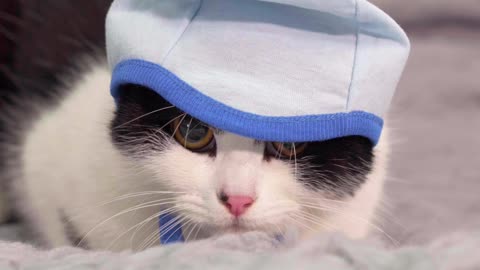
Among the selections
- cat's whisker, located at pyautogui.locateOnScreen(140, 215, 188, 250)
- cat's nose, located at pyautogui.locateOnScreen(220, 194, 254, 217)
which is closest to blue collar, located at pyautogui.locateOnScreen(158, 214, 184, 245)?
cat's whisker, located at pyautogui.locateOnScreen(140, 215, 188, 250)

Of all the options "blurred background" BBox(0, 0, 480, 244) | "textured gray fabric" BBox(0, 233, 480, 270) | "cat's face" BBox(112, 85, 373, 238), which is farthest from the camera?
"blurred background" BBox(0, 0, 480, 244)

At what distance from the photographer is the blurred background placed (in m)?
1.20

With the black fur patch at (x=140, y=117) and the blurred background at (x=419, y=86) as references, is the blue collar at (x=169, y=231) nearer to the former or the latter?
the black fur patch at (x=140, y=117)

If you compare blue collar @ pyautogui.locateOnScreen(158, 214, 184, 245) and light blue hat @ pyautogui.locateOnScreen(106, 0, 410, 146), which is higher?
light blue hat @ pyautogui.locateOnScreen(106, 0, 410, 146)

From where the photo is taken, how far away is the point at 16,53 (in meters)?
1.26

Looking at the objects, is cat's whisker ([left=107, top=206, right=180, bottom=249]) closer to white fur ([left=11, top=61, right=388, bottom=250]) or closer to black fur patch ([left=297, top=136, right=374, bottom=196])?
white fur ([left=11, top=61, right=388, bottom=250])

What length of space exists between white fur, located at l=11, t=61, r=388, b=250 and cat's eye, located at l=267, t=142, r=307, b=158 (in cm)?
1

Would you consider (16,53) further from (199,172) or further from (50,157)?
(199,172)

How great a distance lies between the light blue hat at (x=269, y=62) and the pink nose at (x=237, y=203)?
0.22ft

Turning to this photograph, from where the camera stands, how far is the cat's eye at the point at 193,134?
31.2 inches

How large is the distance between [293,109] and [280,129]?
3 cm

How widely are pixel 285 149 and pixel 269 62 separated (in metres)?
0.10

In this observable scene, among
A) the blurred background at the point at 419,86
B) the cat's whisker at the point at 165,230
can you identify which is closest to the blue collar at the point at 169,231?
the cat's whisker at the point at 165,230

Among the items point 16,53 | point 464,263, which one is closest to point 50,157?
point 16,53
